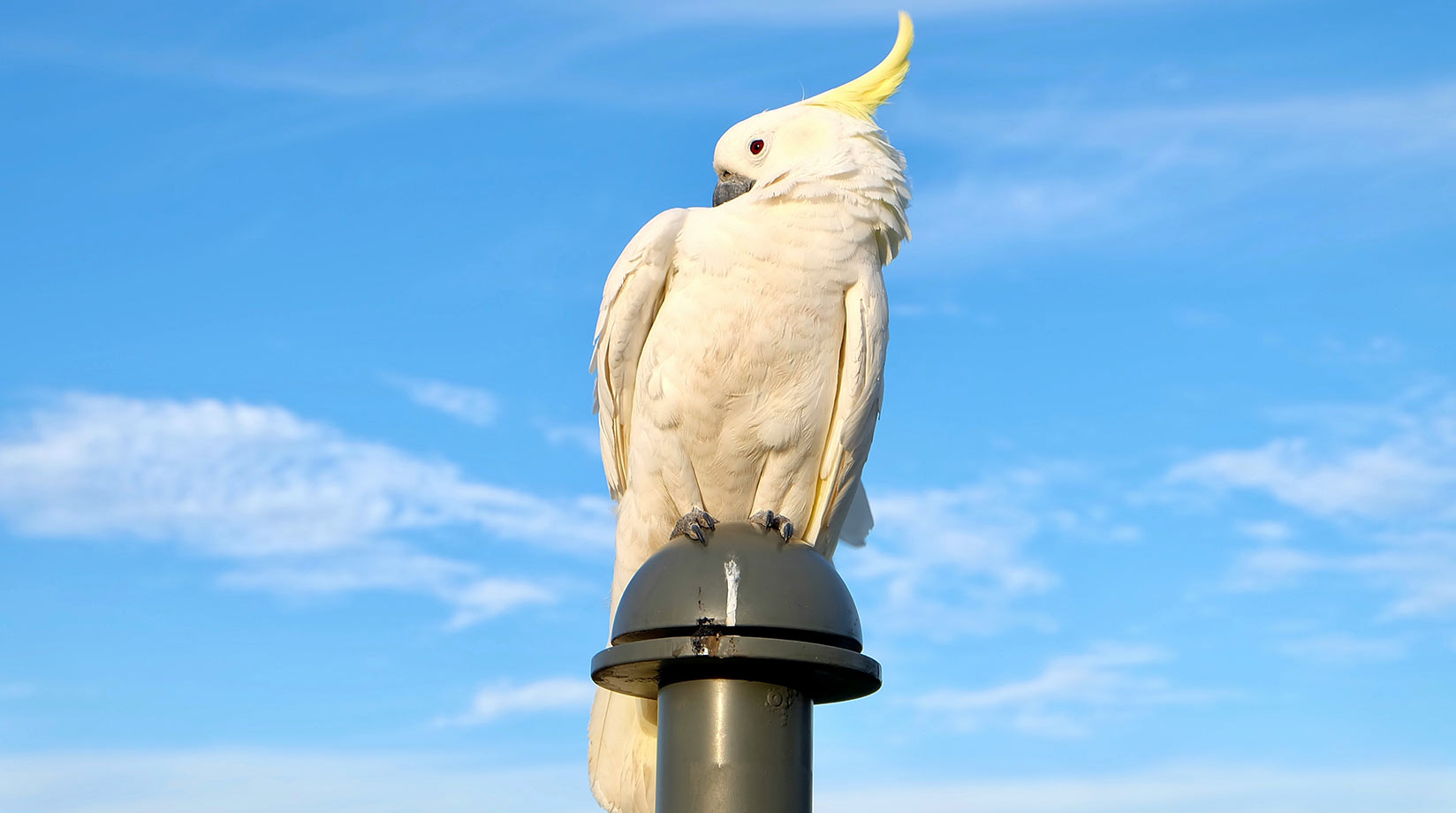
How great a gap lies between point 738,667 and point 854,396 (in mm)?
2115

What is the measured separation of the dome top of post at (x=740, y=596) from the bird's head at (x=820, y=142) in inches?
81.9

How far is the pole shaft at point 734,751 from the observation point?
Answer: 3346mm

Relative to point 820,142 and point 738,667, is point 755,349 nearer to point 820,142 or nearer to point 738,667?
point 820,142

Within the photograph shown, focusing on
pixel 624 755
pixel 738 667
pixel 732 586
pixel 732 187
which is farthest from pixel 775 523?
pixel 732 187

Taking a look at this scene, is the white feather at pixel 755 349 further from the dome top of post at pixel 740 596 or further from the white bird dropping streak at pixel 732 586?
the white bird dropping streak at pixel 732 586

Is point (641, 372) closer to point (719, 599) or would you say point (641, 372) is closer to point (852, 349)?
point (852, 349)

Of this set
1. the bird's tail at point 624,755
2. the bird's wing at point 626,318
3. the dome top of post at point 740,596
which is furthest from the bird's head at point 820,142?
the bird's tail at point 624,755

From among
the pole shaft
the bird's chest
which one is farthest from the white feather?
the pole shaft

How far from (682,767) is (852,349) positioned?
2.35m

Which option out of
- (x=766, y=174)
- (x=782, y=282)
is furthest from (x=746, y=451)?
(x=766, y=174)

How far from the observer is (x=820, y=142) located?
5.51 metres

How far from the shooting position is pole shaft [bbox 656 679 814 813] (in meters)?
3.35

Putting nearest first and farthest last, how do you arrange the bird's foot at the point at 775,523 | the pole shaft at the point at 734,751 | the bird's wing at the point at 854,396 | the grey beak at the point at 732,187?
1. the pole shaft at the point at 734,751
2. the bird's foot at the point at 775,523
3. the bird's wing at the point at 854,396
4. the grey beak at the point at 732,187

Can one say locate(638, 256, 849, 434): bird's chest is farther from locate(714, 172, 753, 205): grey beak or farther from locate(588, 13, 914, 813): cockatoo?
locate(714, 172, 753, 205): grey beak
